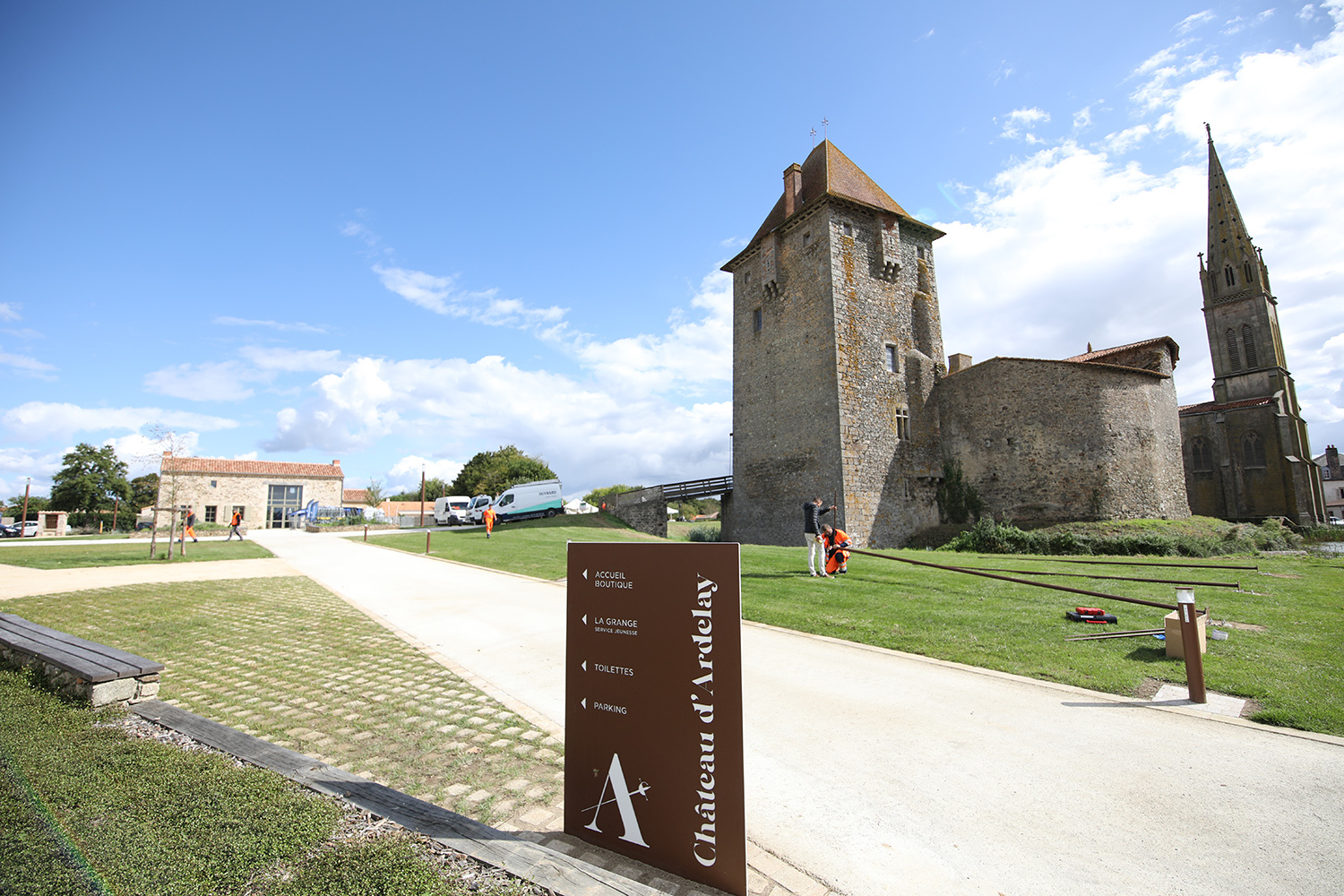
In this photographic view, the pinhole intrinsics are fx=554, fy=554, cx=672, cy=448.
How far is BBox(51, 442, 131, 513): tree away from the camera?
1788 inches

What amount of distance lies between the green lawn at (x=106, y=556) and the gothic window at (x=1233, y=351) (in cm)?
7129

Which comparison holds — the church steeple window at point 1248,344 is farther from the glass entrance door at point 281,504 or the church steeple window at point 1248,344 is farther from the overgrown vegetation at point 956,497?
the glass entrance door at point 281,504

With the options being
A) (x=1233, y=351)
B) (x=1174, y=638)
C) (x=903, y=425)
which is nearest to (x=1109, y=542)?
(x=903, y=425)

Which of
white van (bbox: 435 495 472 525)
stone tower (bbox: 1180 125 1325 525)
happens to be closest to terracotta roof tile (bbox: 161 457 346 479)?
white van (bbox: 435 495 472 525)

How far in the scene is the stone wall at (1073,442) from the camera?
25.5m

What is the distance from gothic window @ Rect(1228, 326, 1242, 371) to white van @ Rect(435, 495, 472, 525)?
65664mm

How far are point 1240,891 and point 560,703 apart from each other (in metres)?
4.64

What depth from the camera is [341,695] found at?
5441 millimetres

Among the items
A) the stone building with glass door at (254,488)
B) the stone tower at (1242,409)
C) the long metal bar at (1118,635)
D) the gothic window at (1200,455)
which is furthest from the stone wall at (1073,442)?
the stone building with glass door at (254,488)

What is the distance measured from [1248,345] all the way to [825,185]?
46.9 m

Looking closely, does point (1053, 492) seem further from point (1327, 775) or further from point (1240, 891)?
point (1240, 891)

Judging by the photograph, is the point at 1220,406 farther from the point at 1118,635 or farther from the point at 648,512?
the point at 1118,635

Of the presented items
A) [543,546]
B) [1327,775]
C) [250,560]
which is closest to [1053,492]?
[543,546]

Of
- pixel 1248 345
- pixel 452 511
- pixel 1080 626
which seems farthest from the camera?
pixel 1248 345
